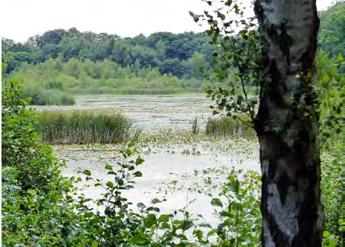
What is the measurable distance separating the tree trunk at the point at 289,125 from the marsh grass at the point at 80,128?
7.30m

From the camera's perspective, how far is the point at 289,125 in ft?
3.25

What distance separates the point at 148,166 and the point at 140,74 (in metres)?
2.83

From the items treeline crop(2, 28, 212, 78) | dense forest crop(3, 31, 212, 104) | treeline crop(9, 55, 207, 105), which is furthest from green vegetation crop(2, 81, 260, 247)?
treeline crop(9, 55, 207, 105)

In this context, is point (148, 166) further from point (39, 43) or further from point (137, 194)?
point (39, 43)

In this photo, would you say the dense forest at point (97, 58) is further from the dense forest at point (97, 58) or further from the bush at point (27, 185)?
the bush at point (27, 185)

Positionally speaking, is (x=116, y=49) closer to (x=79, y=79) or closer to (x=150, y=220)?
(x=79, y=79)

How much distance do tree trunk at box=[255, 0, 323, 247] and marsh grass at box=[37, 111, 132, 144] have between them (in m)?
7.30

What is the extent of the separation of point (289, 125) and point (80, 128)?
7.56 metres

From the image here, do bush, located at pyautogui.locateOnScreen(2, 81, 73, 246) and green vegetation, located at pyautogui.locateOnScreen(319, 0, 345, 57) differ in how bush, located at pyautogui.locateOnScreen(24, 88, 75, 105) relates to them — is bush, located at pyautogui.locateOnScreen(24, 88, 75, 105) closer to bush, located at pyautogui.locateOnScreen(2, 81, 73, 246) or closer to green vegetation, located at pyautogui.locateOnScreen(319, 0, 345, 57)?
green vegetation, located at pyautogui.locateOnScreen(319, 0, 345, 57)

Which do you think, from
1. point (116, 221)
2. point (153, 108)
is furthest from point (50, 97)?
point (116, 221)

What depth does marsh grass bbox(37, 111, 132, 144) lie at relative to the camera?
8.26 m

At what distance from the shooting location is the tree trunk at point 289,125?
97 cm

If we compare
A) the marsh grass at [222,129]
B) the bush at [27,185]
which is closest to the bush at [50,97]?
the marsh grass at [222,129]

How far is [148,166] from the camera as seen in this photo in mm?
6598
